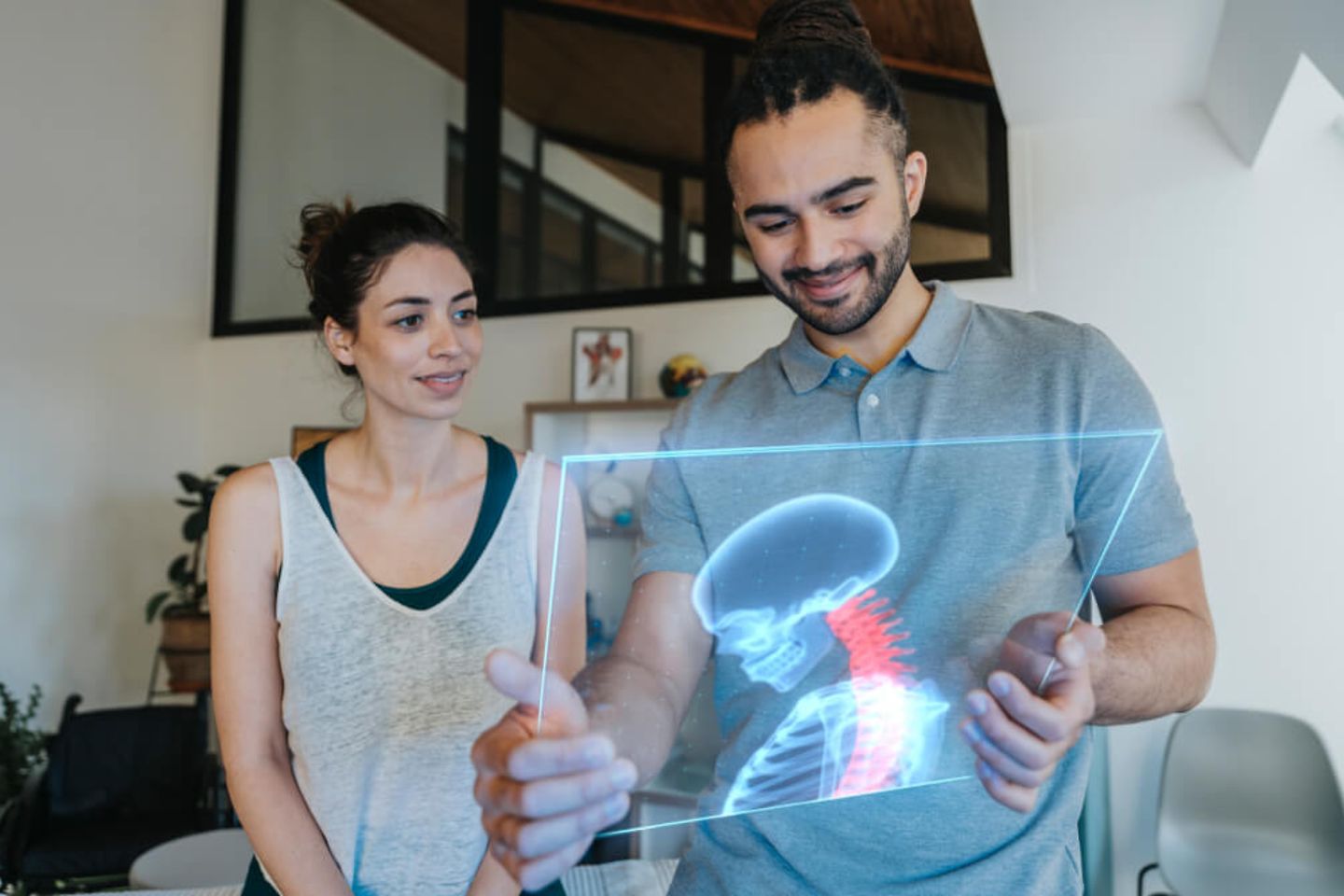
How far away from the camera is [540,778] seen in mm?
559

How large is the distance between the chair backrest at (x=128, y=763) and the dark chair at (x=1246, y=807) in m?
2.87

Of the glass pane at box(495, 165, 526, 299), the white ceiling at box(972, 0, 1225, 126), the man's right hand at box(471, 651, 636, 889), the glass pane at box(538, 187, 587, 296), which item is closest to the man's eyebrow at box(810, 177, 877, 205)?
the man's right hand at box(471, 651, 636, 889)

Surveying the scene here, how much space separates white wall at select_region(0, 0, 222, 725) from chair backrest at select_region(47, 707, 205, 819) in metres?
0.63

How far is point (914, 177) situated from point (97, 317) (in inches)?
147

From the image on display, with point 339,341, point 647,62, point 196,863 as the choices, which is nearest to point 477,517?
point 339,341

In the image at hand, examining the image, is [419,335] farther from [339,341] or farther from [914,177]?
[914,177]

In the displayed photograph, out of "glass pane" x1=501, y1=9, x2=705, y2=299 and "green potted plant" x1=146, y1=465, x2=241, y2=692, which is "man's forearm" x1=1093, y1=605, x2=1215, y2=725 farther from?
"green potted plant" x1=146, y1=465, x2=241, y2=692

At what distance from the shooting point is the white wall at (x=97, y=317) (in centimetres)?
338

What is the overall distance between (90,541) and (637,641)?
3.60m

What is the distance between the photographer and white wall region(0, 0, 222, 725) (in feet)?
11.1

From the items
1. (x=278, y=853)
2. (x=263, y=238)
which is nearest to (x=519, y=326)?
(x=263, y=238)

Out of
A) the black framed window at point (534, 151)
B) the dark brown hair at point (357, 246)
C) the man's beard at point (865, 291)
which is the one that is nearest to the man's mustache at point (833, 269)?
the man's beard at point (865, 291)

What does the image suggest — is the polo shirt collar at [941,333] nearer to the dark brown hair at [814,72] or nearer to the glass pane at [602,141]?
the dark brown hair at [814,72]

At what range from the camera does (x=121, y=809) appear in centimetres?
293
